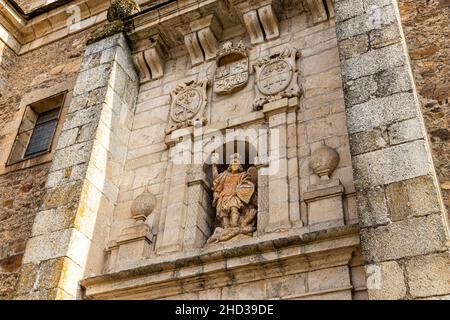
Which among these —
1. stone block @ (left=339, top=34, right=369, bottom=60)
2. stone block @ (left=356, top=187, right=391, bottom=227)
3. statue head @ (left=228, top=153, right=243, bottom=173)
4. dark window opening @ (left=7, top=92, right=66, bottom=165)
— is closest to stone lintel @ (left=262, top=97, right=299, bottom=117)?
statue head @ (left=228, top=153, right=243, bottom=173)

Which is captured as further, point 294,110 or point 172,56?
point 172,56

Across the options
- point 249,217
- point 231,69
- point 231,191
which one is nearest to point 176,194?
point 231,191

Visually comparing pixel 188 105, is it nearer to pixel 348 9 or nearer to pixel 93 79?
pixel 93 79

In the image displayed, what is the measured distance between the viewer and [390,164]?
15.4 ft

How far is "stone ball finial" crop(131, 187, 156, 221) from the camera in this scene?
651 cm

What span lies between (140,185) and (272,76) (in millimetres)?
2059

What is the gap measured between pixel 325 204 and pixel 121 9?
464 centimetres

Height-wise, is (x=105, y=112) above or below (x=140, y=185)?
above

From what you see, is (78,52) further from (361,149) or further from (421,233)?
(421,233)

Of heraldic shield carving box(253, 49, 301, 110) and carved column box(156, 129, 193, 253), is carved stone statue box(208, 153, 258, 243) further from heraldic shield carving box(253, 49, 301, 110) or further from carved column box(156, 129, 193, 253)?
heraldic shield carving box(253, 49, 301, 110)

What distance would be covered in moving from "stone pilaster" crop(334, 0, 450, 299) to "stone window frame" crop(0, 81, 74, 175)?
448 cm

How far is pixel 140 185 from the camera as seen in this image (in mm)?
6879
